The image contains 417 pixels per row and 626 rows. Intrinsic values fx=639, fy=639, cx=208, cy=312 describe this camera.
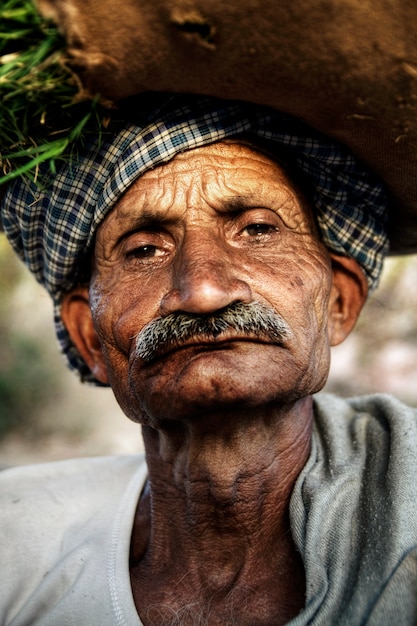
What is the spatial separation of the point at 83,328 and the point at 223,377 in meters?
0.98

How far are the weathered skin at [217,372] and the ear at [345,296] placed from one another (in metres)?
0.17

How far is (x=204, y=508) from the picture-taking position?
221cm

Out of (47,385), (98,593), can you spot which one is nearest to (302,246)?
(98,593)

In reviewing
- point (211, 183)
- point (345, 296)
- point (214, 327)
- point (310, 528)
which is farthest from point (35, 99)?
point (310, 528)

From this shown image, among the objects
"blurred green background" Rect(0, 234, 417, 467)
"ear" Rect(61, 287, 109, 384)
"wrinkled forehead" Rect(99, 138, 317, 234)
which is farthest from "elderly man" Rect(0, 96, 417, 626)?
"blurred green background" Rect(0, 234, 417, 467)

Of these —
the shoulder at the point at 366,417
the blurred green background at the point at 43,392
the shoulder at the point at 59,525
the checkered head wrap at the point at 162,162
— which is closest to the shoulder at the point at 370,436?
the shoulder at the point at 366,417

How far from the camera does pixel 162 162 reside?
7.06 feet

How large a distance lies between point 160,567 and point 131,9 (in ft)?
5.94

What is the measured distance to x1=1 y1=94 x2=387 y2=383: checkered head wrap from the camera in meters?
2.06

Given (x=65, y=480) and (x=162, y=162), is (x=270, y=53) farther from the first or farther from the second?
(x=65, y=480)

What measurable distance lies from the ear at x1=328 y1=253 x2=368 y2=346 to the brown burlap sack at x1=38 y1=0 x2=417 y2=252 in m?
0.64

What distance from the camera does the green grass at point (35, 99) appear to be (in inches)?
64.8

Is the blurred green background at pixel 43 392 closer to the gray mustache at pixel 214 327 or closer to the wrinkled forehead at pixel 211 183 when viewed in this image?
the wrinkled forehead at pixel 211 183

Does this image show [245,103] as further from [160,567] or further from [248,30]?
[160,567]
